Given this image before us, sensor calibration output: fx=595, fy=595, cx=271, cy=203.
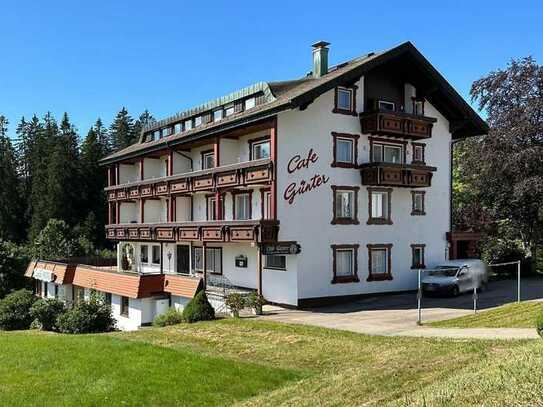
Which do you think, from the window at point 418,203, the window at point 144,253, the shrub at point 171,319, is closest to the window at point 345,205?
the window at point 418,203

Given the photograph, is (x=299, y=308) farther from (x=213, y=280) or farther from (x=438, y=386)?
(x=438, y=386)

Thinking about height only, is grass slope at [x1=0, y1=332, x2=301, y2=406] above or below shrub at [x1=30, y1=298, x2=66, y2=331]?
above

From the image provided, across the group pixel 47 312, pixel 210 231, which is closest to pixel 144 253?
pixel 47 312

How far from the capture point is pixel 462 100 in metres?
33.6

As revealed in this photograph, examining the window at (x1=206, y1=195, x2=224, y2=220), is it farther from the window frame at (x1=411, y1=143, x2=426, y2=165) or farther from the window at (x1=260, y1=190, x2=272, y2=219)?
the window frame at (x1=411, y1=143, x2=426, y2=165)

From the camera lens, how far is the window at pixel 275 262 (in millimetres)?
29016

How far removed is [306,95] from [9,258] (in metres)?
34.7

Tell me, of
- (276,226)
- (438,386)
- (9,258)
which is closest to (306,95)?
(276,226)

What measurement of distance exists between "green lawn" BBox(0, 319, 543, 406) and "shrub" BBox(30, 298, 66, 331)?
1062cm

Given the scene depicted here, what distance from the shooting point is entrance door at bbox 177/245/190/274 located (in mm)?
38531

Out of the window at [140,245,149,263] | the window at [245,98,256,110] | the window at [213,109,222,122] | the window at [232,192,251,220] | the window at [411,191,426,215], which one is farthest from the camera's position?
the window at [140,245,149,263]

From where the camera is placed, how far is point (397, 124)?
103ft

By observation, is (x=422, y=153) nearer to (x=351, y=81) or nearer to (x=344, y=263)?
(x=351, y=81)

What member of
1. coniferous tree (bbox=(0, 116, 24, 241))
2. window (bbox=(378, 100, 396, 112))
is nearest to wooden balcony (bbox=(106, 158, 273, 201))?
window (bbox=(378, 100, 396, 112))
